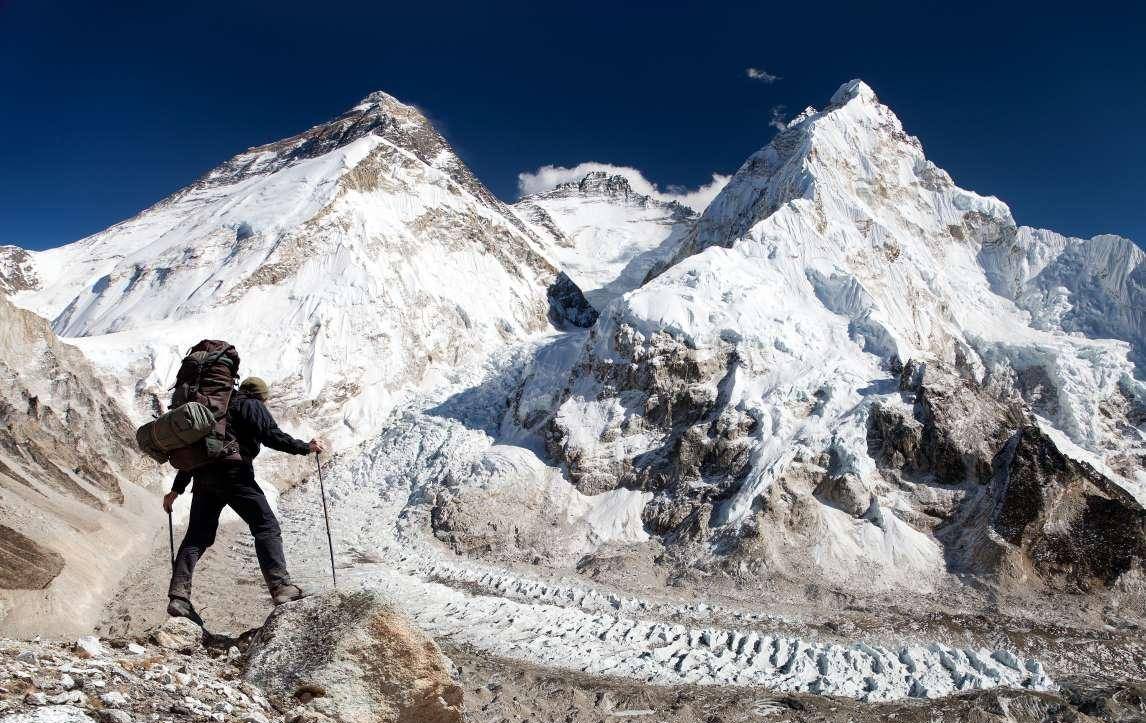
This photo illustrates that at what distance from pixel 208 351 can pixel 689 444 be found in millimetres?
17402

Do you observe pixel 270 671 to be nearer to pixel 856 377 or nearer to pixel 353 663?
pixel 353 663

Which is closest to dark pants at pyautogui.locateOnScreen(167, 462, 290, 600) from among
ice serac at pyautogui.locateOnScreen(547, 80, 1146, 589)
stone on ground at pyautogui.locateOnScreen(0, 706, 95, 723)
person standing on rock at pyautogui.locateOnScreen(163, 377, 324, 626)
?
person standing on rock at pyautogui.locateOnScreen(163, 377, 324, 626)

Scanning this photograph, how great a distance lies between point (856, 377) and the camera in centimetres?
2236

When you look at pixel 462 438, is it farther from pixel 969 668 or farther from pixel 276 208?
pixel 276 208

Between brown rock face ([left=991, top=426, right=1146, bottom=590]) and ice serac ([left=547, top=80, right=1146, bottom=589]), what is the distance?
214 mm

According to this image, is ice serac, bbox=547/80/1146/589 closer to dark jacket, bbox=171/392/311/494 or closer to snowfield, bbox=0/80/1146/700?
snowfield, bbox=0/80/1146/700

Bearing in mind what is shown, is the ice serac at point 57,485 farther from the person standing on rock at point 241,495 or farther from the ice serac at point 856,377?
the ice serac at point 856,377

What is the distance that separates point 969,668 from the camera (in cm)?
1188

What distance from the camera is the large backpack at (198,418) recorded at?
5.13m

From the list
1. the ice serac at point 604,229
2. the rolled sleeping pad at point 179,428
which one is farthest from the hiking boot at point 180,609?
the ice serac at point 604,229

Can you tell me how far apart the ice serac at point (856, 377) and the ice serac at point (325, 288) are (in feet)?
48.8

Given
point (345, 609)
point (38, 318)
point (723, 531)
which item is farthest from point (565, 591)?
point (38, 318)

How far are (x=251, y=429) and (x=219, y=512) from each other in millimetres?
754

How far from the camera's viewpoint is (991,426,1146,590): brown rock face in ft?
52.0
